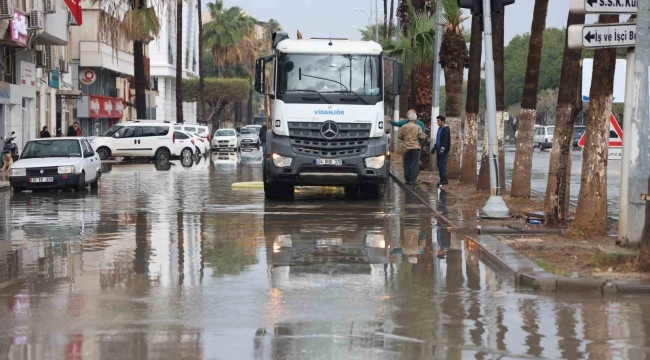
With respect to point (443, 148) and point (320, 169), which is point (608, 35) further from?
point (443, 148)

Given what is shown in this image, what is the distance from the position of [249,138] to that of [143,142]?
29.7m

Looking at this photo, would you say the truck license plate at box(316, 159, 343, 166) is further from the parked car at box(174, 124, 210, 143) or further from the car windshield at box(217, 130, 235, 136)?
the car windshield at box(217, 130, 235, 136)

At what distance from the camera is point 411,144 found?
28.1 metres

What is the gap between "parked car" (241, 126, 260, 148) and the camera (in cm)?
7912

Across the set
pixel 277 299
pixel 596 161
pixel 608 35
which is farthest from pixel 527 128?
pixel 277 299

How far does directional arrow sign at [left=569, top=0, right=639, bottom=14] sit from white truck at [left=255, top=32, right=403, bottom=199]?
395 inches

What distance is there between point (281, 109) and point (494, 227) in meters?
7.85

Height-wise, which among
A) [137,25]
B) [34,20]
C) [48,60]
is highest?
[137,25]

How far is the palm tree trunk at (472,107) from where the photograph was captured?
1051 inches

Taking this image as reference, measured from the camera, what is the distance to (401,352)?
766 cm

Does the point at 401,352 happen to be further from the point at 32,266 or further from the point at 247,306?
the point at 32,266

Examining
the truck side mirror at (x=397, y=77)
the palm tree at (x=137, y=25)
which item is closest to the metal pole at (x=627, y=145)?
the truck side mirror at (x=397, y=77)

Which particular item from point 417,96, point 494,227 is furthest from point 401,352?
point 417,96

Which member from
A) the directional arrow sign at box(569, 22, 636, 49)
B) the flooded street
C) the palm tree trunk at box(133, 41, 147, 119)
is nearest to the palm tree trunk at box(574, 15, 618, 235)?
the directional arrow sign at box(569, 22, 636, 49)
